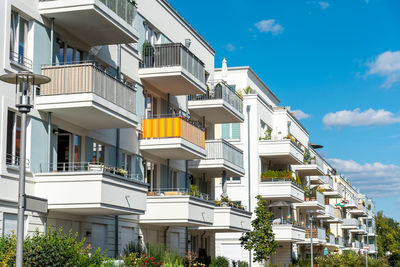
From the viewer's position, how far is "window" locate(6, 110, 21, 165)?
62.1 feet

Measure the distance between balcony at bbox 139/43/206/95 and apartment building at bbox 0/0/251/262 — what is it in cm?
4

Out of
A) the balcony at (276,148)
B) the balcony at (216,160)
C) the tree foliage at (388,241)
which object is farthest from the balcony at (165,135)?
the tree foliage at (388,241)

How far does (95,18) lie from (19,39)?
8.72ft

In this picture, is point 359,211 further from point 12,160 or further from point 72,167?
point 12,160

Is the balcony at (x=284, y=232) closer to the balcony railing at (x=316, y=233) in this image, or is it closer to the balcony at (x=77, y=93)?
the balcony railing at (x=316, y=233)

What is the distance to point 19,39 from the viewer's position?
64.7 ft

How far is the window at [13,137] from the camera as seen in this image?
18938 millimetres

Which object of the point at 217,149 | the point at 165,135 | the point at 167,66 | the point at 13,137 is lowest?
the point at 13,137

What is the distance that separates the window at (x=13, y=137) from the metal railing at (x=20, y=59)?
1.49 meters

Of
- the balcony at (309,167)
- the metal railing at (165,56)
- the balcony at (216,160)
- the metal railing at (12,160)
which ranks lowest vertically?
the metal railing at (12,160)

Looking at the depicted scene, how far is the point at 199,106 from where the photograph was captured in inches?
1351

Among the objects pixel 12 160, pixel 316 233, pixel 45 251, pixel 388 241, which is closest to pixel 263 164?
pixel 316 233

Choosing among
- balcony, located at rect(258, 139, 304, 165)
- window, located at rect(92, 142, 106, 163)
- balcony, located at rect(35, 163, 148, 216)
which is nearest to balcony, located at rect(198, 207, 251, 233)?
window, located at rect(92, 142, 106, 163)

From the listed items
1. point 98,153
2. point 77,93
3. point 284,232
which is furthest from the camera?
point 284,232
